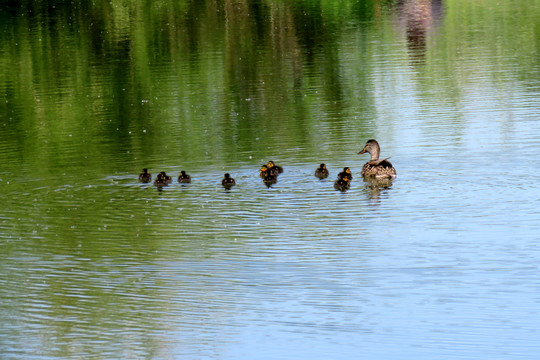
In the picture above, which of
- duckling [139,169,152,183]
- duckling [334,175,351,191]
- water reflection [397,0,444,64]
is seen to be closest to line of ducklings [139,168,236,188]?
duckling [139,169,152,183]

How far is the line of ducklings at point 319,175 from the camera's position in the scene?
2197cm

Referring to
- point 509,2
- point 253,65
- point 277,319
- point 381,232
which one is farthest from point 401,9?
point 277,319

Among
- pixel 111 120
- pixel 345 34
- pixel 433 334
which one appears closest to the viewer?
pixel 433 334

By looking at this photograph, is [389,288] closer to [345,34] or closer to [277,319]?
[277,319]

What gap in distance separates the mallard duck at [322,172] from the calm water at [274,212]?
0.16m

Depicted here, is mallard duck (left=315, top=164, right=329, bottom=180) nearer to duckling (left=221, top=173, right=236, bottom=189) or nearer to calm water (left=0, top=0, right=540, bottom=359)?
calm water (left=0, top=0, right=540, bottom=359)

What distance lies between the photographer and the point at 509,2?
68.7 metres

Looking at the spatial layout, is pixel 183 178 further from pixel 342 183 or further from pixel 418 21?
pixel 418 21

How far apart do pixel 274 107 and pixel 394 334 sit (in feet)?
68.8

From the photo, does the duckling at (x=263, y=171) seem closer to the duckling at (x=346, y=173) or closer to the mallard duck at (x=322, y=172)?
the mallard duck at (x=322, y=172)

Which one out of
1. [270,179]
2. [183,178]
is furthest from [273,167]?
[183,178]

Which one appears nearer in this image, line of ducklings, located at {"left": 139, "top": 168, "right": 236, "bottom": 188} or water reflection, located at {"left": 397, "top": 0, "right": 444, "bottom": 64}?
line of ducklings, located at {"left": 139, "top": 168, "right": 236, "bottom": 188}

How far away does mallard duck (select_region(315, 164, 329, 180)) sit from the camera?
73.3 feet

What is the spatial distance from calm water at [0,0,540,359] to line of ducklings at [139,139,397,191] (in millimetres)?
222
